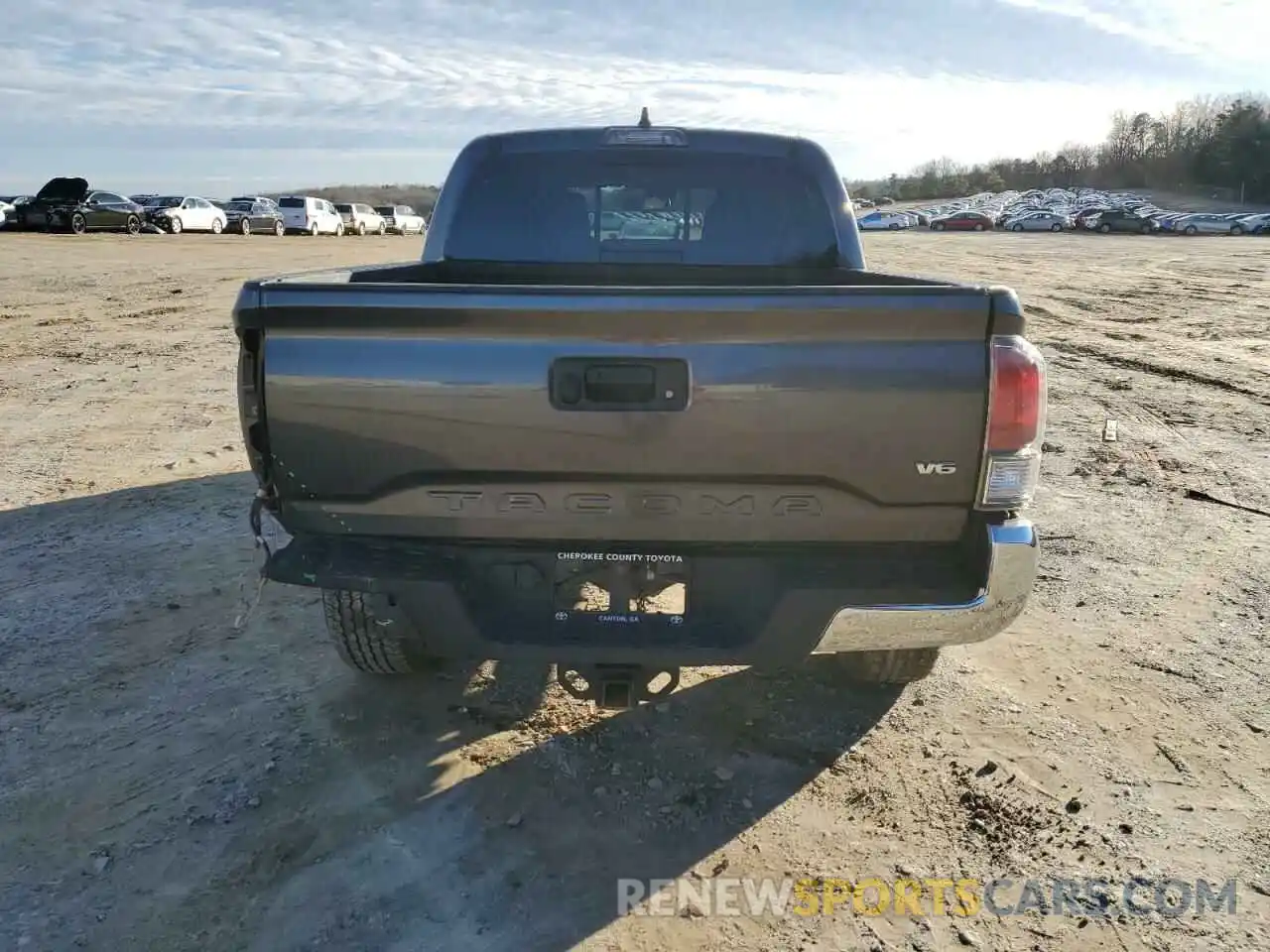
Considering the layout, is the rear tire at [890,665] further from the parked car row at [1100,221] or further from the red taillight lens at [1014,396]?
the parked car row at [1100,221]

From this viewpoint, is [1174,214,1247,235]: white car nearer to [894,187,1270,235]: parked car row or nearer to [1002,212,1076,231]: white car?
[894,187,1270,235]: parked car row

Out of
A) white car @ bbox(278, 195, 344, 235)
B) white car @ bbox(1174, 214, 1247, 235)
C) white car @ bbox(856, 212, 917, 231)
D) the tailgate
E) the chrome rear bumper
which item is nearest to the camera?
the tailgate

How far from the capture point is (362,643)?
10.8ft

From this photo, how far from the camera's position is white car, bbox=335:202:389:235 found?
4294 centimetres

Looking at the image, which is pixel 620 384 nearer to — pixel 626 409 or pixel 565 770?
pixel 626 409

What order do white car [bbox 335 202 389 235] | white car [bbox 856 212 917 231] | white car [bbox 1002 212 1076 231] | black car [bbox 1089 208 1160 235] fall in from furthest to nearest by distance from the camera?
white car [bbox 856 212 917 231], white car [bbox 1002 212 1076 231], black car [bbox 1089 208 1160 235], white car [bbox 335 202 389 235]

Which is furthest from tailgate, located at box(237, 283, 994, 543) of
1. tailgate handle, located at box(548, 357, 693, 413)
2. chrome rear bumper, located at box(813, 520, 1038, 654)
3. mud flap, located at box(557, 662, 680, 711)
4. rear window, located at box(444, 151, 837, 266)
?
rear window, located at box(444, 151, 837, 266)

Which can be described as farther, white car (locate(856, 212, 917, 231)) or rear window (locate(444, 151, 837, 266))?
white car (locate(856, 212, 917, 231))

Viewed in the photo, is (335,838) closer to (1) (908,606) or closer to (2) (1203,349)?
(1) (908,606)

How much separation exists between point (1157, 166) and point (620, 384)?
382 ft

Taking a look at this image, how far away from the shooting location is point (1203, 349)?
12.3 metres

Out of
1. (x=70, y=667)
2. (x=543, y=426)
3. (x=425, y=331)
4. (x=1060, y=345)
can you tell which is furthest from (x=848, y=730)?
(x=1060, y=345)

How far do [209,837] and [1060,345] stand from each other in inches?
500

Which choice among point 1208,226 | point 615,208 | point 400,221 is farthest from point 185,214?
point 1208,226
